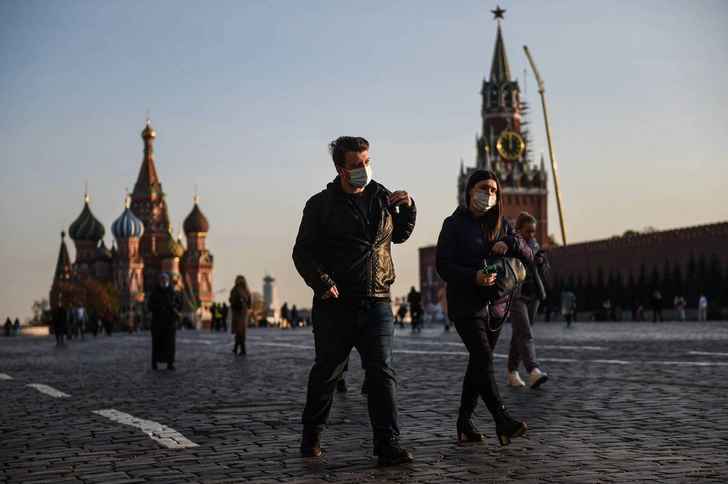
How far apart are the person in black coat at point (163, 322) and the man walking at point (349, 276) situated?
9.13m

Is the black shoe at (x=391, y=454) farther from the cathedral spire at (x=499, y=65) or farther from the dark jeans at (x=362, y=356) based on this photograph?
the cathedral spire at (x=499, y=65)

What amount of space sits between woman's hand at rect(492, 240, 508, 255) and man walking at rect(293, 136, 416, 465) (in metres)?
0.52

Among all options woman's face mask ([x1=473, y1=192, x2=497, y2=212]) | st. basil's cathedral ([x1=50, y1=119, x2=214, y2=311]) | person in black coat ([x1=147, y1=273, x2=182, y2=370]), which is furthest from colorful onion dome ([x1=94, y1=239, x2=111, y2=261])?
woman's face mask ([x1=473, y1=192, x2=497, y2=212])

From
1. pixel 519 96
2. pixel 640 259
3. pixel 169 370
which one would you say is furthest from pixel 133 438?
pixel 519 96

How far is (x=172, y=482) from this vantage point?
510 centimetres

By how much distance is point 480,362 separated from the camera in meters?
5.96

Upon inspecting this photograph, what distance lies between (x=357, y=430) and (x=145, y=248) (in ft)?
420

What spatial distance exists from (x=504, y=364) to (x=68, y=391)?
496cm

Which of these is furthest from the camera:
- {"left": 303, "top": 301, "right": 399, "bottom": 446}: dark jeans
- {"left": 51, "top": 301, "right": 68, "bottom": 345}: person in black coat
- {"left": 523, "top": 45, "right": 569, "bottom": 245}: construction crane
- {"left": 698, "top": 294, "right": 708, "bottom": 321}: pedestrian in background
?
{"left": 523, "top": 45, "right": 569, "bottom": 245}: construction crane

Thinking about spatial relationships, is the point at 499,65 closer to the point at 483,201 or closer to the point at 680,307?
the point at 680,307

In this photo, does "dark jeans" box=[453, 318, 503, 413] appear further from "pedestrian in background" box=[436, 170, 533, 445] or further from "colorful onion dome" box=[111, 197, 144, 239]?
"colorful onion dome" box=[111, 197, 144, 239]

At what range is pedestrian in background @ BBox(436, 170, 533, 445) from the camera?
19.6ft

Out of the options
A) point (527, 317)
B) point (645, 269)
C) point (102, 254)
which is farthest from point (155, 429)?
point (102, 254)

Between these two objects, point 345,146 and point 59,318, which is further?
point 59,318
